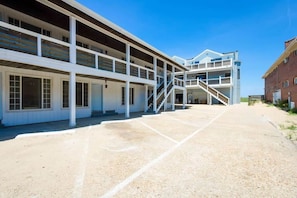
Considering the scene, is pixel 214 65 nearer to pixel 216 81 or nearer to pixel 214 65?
pixel 214 65

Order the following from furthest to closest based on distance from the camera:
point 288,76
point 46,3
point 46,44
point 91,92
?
point 288,76 < point 91,92 < point 46,44 < point 46,3

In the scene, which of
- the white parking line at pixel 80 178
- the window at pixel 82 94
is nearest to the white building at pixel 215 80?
the window at pixel 82 94

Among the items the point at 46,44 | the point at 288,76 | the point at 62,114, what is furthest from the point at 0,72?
the point at 288,76

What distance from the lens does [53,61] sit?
683cm

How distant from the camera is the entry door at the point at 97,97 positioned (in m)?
12.0

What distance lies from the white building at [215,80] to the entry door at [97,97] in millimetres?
18483

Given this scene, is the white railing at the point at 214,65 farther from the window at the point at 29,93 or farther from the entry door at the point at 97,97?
the window at the point at 29,93

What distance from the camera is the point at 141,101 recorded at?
16.5 meters

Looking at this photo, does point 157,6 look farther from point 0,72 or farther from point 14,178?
point 14,178

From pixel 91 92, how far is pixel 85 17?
5.39 m

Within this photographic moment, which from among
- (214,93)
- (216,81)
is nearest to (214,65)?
(216,81)

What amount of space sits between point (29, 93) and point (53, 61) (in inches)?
117

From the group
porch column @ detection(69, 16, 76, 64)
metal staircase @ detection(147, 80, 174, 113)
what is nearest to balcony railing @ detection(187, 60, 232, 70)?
metal staircase @ detection(147, 80, 174, 113)

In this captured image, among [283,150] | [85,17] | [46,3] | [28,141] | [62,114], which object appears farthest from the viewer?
[62,114]
